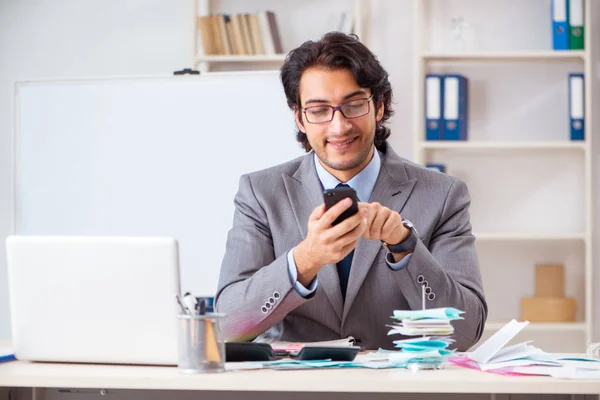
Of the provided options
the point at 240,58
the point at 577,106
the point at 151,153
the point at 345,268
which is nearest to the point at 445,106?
the point at 577,106

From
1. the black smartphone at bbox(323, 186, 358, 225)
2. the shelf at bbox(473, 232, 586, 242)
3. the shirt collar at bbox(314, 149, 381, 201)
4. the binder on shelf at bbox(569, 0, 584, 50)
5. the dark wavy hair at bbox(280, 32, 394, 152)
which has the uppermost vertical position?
the binder on shelf at bbox(569, 0, 584, 50)

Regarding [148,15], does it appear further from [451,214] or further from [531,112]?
[451,214]

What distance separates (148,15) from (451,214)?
277 cm

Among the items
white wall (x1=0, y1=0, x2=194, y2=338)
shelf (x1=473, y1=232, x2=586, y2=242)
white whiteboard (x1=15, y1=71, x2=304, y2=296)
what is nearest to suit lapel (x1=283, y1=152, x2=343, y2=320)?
white whiteboard (x1=15, y1=71, x2=304, y2=296)

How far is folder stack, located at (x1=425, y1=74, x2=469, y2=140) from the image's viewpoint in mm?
4035

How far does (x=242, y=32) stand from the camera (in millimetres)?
4227

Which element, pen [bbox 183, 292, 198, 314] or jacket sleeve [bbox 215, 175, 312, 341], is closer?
pen [bbox 183, 292, 198, 314]

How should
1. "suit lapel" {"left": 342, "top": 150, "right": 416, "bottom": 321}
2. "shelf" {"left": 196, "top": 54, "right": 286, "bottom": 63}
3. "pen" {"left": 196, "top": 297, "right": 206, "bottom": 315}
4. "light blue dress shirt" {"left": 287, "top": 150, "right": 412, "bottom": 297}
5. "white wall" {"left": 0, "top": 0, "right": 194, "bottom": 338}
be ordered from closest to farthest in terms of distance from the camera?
"pen" {"left": 196, "top": 297, "right": 206, "bottom": 315} → "suit lapel" {"left": 342, "top": 150, "right": 416, "bottom": 321} → "light blue dress shirt" {"left": 287, "top": 150, "right": 412, "bottom": 297} → "shelf" {"left": 196, "top": 54, "right": 286, "bottom": 63} → "white wall" {"left": 0, "top": 0, "right": 194, "bottom": 338}

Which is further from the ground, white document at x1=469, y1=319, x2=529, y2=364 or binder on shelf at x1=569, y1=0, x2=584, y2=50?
binder on shelf at x1=569, y1=0, x2=584, y2=50

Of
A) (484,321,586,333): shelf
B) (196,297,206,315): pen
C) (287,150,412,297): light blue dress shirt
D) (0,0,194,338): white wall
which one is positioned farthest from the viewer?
(0,0,194,338): white wall

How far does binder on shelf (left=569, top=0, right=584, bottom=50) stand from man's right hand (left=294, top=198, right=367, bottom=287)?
2.66 m

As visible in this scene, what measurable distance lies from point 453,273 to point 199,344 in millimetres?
790

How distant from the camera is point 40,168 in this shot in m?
3.97

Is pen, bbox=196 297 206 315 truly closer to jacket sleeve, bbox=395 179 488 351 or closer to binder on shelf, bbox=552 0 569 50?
jacket sleeve, bbox=395 179 488 351
